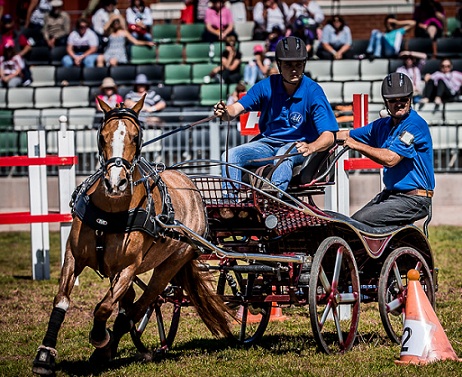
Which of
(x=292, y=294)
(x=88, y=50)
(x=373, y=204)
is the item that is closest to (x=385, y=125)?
(x=373, y=204)

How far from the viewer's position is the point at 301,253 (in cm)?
751

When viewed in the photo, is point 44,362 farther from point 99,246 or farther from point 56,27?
point 56,27

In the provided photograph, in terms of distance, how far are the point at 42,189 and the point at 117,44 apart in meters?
9.57

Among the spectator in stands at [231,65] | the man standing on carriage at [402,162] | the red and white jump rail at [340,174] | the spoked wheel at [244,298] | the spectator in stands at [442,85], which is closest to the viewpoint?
the spoked wheel at [244,298]

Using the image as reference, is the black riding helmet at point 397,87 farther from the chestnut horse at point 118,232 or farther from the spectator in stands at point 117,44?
the spectator in stands at point 117,44

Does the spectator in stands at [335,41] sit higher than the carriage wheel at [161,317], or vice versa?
the spectator in stands at [335,41]

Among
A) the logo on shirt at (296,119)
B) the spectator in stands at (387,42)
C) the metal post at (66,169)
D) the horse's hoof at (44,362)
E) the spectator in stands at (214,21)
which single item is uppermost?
the spectator in stands at (214,21)

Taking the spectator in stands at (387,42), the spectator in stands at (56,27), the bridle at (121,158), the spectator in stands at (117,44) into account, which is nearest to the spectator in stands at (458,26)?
the spectator in stands at (387,42)

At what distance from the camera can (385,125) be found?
8.22 m

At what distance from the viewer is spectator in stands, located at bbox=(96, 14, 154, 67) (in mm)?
21094

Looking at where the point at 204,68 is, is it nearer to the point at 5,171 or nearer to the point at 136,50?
the point at 136,50

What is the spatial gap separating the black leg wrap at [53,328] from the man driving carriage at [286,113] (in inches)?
68.4

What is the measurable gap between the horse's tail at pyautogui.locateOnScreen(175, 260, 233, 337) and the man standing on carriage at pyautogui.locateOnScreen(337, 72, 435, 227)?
1.26 metres

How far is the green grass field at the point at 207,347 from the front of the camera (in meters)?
6.84
